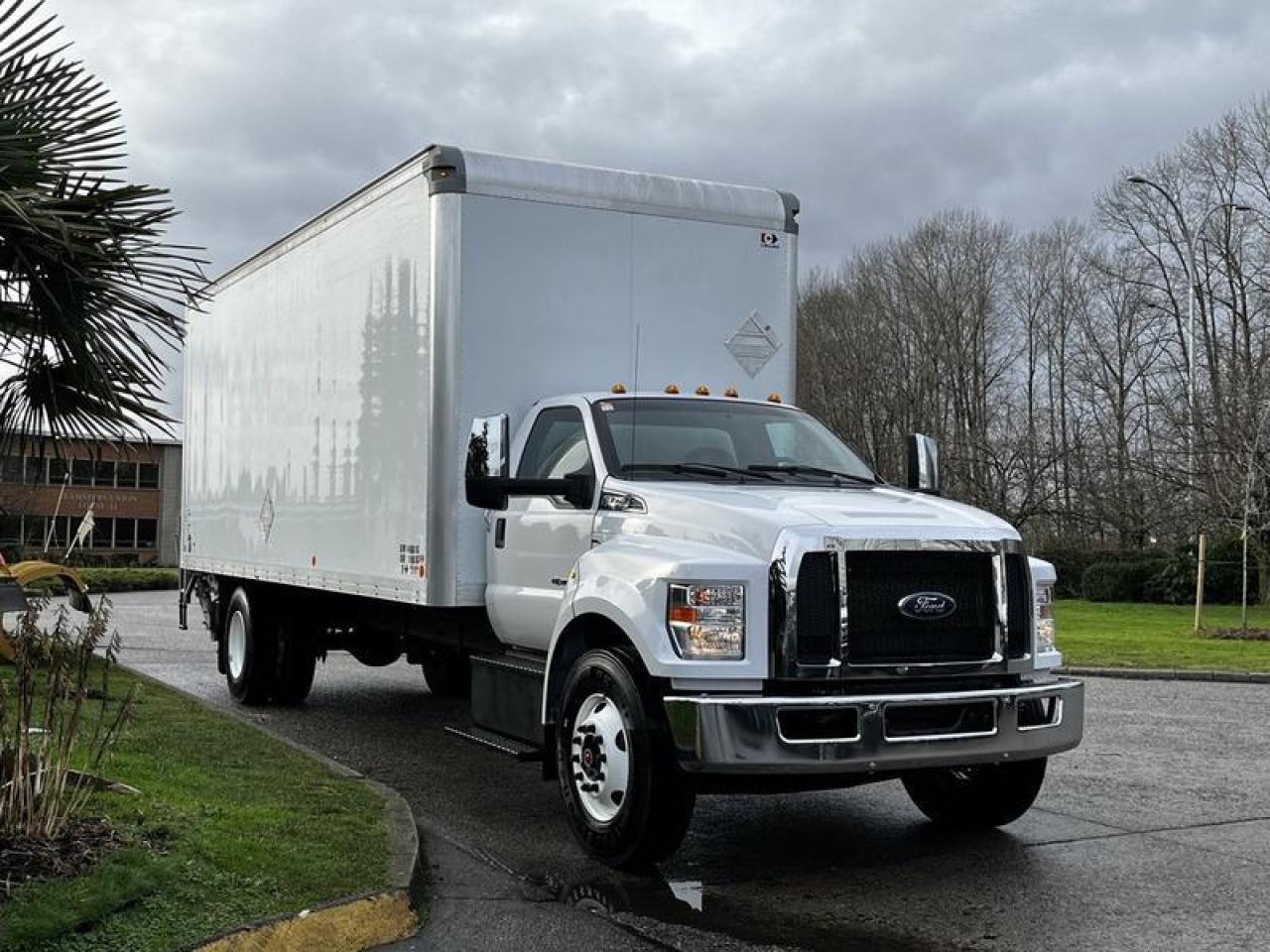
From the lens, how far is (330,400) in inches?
431

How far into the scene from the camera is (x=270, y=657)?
12711 millimetres

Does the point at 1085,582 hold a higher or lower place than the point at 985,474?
lower

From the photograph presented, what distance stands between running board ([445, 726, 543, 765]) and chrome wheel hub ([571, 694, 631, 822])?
0.55 metres

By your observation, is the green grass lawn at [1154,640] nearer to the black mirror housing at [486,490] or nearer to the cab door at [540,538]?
the cab door at [540,538]

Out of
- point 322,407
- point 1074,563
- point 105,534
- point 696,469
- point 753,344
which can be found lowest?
point 1074,563

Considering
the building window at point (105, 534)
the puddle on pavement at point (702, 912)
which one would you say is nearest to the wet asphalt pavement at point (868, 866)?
the puddle on pavement at point (702, 912)

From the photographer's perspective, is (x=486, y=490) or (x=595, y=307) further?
(x=595, y=307)

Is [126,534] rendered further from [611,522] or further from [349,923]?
[349,923]

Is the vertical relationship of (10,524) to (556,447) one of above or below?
below

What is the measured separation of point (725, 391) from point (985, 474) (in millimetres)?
42953

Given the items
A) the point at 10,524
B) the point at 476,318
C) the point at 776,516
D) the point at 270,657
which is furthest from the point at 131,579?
the point at 776,516

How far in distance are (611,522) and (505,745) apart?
145 cm

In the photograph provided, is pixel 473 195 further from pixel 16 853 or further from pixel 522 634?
pixel 16 853

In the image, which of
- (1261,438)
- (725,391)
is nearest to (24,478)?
(725,391)
